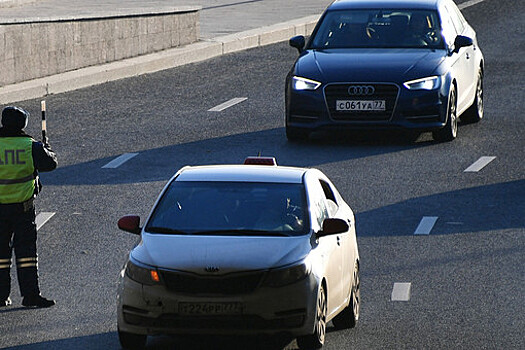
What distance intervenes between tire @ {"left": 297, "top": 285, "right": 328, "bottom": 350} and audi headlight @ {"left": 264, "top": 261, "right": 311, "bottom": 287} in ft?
0.71

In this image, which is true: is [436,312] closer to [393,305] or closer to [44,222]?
[393,305]

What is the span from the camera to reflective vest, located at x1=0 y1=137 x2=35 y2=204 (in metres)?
12.5

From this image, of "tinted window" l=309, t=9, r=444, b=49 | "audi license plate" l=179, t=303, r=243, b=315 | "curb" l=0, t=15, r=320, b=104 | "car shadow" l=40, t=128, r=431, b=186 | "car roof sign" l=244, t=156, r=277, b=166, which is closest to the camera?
"audi license plate" l=179, t=303, r=243, b=315

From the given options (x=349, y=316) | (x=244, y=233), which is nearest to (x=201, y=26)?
(x=349, y=316)

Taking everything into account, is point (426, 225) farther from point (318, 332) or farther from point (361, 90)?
point (318, 332)

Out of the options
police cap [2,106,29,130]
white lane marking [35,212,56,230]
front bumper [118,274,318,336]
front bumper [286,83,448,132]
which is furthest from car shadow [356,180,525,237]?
front bumper [118,274,318,336]

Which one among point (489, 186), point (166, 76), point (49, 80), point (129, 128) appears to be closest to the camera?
point (489, 186)

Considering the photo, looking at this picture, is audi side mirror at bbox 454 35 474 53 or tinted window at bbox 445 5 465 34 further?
tinted window at bbox 445 5 465 34

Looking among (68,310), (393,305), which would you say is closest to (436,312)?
(393,305)

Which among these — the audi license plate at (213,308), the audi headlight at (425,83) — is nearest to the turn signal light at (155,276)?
the audi license plate at (213,308)

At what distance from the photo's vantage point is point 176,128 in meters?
22.2

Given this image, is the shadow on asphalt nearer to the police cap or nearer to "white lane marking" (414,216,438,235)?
the police cap

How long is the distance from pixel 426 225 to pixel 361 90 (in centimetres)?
442

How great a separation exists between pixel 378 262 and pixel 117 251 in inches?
101
